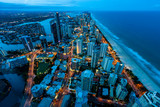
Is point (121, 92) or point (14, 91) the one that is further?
point (14, 91)

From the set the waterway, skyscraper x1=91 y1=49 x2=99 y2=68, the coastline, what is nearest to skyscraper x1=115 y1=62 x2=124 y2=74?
skyscraper x1=91 y1=49 x2=99 y2=68

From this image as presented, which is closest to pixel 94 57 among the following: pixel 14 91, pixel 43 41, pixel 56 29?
pixel 14 91

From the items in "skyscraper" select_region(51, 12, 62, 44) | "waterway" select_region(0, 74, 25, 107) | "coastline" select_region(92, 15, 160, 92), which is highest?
"skyscraper" select_region(51, 12, 62, 44)

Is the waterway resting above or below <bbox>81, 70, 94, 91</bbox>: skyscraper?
below

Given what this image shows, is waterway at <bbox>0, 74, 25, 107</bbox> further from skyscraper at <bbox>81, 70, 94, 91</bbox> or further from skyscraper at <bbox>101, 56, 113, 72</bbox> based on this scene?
skyscraper at <bbox>101, 56, 113, 72</bbox>

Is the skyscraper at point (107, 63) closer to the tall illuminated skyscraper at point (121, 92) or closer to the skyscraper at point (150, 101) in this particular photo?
the tall illuminated skyscraper at point (121, 92)

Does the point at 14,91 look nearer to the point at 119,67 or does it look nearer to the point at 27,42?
the point at 27,42

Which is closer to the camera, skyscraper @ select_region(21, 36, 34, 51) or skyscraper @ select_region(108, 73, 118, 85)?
skyscraper @ select_region(108, 73, 118, 85)

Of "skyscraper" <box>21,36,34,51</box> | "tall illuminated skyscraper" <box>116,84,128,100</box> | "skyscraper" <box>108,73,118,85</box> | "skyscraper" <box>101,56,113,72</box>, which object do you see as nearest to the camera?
"tall illuminated skyscraper" <box>116,84,128,100</box>

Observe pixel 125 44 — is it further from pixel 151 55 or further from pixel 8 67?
pixel 8 67

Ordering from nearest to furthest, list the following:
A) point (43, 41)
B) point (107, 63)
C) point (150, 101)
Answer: point (150, 101) → point (107, 63) → point (43, 41)

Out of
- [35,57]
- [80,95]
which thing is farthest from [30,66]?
[80,95]

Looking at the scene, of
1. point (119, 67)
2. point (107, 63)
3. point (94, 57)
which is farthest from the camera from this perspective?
point (94, 57)
